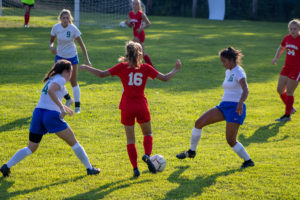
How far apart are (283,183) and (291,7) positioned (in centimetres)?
3202

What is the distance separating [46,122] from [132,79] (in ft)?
4.18

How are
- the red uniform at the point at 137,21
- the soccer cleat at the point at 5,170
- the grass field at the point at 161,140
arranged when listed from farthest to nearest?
the red uniform at the point at 137,21 → the soccer cleat at the point at 5,170 → the grass field at the point at 161,140

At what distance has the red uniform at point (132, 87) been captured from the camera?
221 inches

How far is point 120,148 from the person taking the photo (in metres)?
7.16

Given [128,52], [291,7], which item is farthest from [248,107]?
[291,7]

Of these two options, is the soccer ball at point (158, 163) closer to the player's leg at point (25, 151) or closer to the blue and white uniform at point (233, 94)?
the blue and white uniform at point (233, 94)

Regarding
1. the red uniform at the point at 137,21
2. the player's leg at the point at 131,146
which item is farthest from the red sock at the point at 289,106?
the red uniform at the point at 137,21

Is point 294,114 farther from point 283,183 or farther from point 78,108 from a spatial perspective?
point 78,108

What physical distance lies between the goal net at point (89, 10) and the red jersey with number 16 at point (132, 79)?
21006 millimetres

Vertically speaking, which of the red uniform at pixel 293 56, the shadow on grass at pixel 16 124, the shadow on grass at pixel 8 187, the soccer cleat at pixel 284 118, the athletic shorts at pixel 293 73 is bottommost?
the shadow on grass at pixel 16 124

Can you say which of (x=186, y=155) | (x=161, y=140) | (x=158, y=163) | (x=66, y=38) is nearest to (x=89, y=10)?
(x=66, y=38)

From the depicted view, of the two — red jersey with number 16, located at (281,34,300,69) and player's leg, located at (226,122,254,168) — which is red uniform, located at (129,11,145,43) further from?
player's leg, located at (226,122,254,168)

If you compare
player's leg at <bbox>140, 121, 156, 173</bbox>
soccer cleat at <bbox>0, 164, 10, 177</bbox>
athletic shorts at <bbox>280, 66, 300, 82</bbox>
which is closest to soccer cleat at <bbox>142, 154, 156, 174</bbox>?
player's leg at <bbox>140, 121, 156, 173</bbox>

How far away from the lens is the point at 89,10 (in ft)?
92.8
